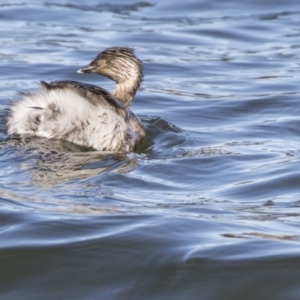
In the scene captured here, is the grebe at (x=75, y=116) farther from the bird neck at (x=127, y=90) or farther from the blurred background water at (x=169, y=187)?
the bird neck at (x=127, y=90)

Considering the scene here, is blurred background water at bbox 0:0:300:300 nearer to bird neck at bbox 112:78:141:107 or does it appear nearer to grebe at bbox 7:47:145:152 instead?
grebe at bbox 7:47:145:152

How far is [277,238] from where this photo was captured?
5.40 metres

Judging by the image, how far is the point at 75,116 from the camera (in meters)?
7.61

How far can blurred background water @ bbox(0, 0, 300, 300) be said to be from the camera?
16.1 feet

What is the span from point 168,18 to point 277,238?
11.0 metres

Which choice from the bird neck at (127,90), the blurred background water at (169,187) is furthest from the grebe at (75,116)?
the bird neck at (127,90)

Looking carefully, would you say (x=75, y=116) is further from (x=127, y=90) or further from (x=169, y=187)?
(x=127, y=90)

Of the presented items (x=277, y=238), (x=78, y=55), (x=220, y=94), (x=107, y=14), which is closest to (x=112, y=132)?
(x=277, y=238)

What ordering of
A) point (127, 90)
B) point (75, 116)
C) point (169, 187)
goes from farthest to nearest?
point (127, 90), point (75, 116), point (169, 187)

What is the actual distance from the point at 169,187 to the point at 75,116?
1149mm

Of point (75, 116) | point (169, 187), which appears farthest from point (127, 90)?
point (169, 187)

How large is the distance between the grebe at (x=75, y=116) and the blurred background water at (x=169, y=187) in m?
0.11

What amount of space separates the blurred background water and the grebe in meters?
0.11

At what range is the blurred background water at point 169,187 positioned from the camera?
16.1ft
